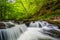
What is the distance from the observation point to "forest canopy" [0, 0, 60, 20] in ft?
13.8

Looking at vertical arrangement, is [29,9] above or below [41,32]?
above

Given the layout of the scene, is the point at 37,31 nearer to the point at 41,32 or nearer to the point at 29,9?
the point at 41,32

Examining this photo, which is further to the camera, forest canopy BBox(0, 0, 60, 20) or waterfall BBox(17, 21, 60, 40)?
forest canopy BBox(0, 0, 60, 20)

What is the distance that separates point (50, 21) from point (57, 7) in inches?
16.1

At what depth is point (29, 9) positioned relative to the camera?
4328 millimetres

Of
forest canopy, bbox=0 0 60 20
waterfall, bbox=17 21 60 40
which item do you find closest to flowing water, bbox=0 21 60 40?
waterfall, bbox=17 21 60 40

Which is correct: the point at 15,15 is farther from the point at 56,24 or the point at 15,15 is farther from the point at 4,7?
the point at 56,24

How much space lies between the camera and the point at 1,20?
4.11 metres

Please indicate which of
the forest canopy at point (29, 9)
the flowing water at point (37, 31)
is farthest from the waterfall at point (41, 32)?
the forest canopy at point (29, 9)

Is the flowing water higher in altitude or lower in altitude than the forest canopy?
lower

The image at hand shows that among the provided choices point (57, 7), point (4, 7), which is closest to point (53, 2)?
point (57, 7)

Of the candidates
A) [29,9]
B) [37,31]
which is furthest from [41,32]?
[29,9]

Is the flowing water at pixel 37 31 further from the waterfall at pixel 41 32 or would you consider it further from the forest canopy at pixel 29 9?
the forest canopy at pixel 29 9

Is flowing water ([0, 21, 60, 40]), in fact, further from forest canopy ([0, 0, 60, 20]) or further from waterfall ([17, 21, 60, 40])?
forest canopy ([0, 0, 60, 20])
